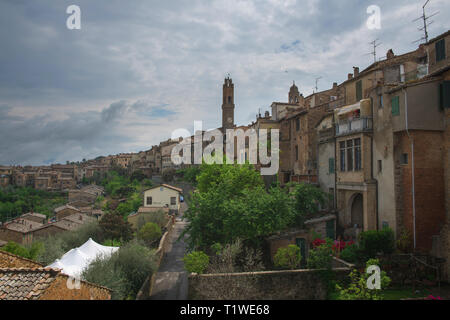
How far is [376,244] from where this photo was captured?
15.4 meters

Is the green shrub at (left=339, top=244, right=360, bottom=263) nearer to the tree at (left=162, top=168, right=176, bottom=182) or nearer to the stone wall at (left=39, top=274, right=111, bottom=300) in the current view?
the stone wall at (left=39, top=274, right=111, bottom=300)

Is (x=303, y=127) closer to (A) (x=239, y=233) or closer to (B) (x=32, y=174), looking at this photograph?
(A) (x=239, y=233)

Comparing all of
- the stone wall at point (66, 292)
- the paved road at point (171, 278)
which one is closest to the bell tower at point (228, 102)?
the paved road at point (171, 278)

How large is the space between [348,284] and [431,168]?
7437 mm

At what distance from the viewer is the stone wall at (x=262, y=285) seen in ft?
46.8

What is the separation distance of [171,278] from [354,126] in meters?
15.4

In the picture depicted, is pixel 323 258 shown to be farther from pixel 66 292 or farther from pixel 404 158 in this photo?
pixel 66 292

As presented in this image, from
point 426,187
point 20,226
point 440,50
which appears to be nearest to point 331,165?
point 426,187

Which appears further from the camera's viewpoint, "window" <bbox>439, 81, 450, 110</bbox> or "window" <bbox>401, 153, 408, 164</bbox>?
"window" <bbox>401, 153, 408, 164</bbox>

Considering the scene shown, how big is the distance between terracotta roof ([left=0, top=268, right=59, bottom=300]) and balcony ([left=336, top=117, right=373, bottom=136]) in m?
17.4

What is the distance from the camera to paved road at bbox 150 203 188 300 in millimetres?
17344

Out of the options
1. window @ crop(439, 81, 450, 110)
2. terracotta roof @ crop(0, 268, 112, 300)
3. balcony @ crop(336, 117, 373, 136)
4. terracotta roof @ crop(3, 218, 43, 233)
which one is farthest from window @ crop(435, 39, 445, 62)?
terracotta roof @ crop(3, 218, 43, 233)

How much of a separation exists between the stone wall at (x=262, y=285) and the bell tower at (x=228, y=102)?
83.0 meters
